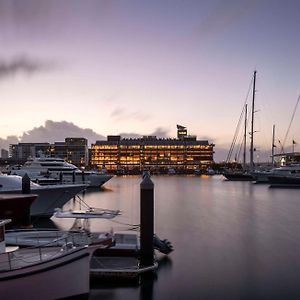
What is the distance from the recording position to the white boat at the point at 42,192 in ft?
108

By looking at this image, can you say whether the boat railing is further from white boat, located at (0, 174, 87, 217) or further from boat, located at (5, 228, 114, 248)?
white boat, located at (0, 174, 87, 217)

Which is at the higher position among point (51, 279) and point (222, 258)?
point (51, 279)

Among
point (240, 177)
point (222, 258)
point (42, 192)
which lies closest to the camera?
point (222, 258)

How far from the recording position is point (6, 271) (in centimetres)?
1310

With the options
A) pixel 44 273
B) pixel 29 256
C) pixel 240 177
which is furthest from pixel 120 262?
pixel 240 177

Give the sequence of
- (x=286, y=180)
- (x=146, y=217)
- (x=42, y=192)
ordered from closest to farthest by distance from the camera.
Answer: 1. (x=146, y=217)
2. (x=42, y=192)
3. (x=286, y=180)

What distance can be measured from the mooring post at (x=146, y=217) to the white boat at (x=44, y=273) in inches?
149

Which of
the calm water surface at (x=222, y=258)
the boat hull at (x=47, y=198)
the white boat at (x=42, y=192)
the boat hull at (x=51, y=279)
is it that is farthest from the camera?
the boat hull at (x=47, y=198)

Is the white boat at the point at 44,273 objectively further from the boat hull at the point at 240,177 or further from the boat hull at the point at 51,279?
the boat hull at the point at 240,177

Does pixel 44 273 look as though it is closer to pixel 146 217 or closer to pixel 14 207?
pixel 146 217

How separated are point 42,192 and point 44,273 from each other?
853 inches

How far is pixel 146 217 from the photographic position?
57.6 ft

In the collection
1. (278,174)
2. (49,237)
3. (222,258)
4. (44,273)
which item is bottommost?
(222,258)

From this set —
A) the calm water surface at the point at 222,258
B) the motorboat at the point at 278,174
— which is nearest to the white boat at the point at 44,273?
the calm water surface at the point at 222,258
